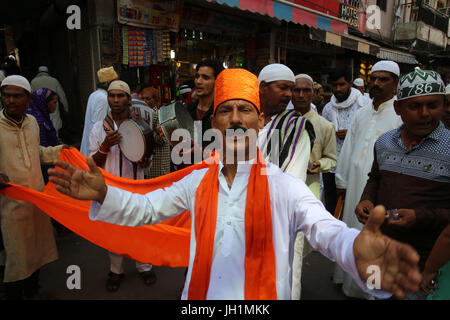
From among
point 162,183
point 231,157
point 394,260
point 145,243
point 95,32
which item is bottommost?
→ point 145,243

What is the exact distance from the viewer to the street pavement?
10.6ft

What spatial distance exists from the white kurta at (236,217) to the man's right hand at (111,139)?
63.9 inches

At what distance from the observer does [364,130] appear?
3244 millimetres

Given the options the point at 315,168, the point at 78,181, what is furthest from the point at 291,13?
the point at 78,181

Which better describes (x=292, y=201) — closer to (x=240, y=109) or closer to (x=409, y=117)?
(x=240, y=109)

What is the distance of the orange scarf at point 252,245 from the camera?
1427 mm

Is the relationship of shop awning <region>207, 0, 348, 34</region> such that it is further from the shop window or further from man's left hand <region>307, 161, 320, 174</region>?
the shop window

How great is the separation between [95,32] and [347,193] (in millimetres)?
5629

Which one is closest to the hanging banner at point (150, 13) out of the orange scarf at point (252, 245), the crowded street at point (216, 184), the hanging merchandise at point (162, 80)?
the crowded street at point (216, 184)

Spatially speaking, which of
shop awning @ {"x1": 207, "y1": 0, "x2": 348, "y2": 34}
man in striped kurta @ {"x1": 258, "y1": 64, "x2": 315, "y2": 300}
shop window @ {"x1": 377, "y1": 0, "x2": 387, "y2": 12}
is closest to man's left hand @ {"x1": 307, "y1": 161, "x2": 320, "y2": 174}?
man in striped kurta @ {"x1": 258, "y1": 64, "x2": 315, "y2": 300}

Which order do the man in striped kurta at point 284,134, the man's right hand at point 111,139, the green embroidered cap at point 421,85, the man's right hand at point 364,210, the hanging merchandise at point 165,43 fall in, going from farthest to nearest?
1. the hanging merchandise at point 165,43
2. the man's right hand at point 111,139
3. the man in striped kurta at point 284,134
4. the man's right hand at point 364,210
5. the green embroidered cap at point 421,85

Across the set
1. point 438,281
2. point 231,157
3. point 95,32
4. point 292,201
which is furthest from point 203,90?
point 95,32

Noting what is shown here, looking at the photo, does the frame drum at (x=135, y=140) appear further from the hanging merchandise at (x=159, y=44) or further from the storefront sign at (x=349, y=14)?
the storefront sign at (x=349, y=14)

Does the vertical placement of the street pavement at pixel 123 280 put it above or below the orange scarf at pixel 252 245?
below
